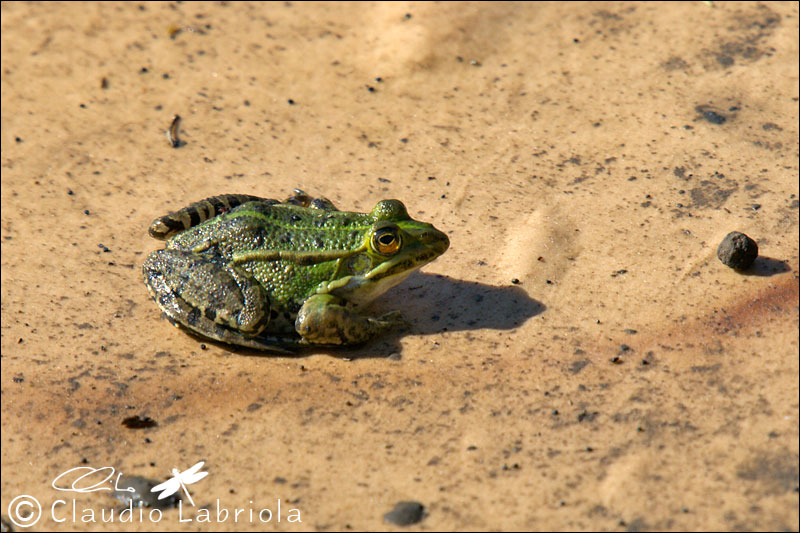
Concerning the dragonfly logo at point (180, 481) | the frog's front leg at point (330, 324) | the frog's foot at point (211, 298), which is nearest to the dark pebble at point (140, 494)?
the dragonfly logo at point (180, 481)

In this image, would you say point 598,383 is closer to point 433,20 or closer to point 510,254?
point 510,254

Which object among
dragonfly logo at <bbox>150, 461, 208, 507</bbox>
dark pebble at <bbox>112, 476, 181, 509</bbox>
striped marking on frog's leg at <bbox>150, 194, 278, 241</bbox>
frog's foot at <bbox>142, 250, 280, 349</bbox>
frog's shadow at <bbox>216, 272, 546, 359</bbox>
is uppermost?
striped marking on frog's leg at <bbox>150, 194, 278, 241</bbox>

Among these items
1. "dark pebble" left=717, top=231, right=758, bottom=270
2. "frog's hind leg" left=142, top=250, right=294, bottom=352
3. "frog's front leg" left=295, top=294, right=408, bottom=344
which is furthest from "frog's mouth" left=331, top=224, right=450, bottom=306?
"dark pebble" left=717, top=231, right=758, bottom=270

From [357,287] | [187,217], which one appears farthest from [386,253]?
[187,217]

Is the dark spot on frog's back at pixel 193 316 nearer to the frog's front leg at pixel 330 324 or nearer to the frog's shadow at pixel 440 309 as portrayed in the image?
the frog's shadow at pixel 440 309

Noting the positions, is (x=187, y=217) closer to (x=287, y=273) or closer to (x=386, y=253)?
(x=287, y=273)

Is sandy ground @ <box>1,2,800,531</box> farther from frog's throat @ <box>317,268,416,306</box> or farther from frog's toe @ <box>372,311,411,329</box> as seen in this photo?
frog's throat @ <box>317,268,416,306</box>

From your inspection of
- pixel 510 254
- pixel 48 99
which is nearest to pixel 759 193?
pixel 510 254
